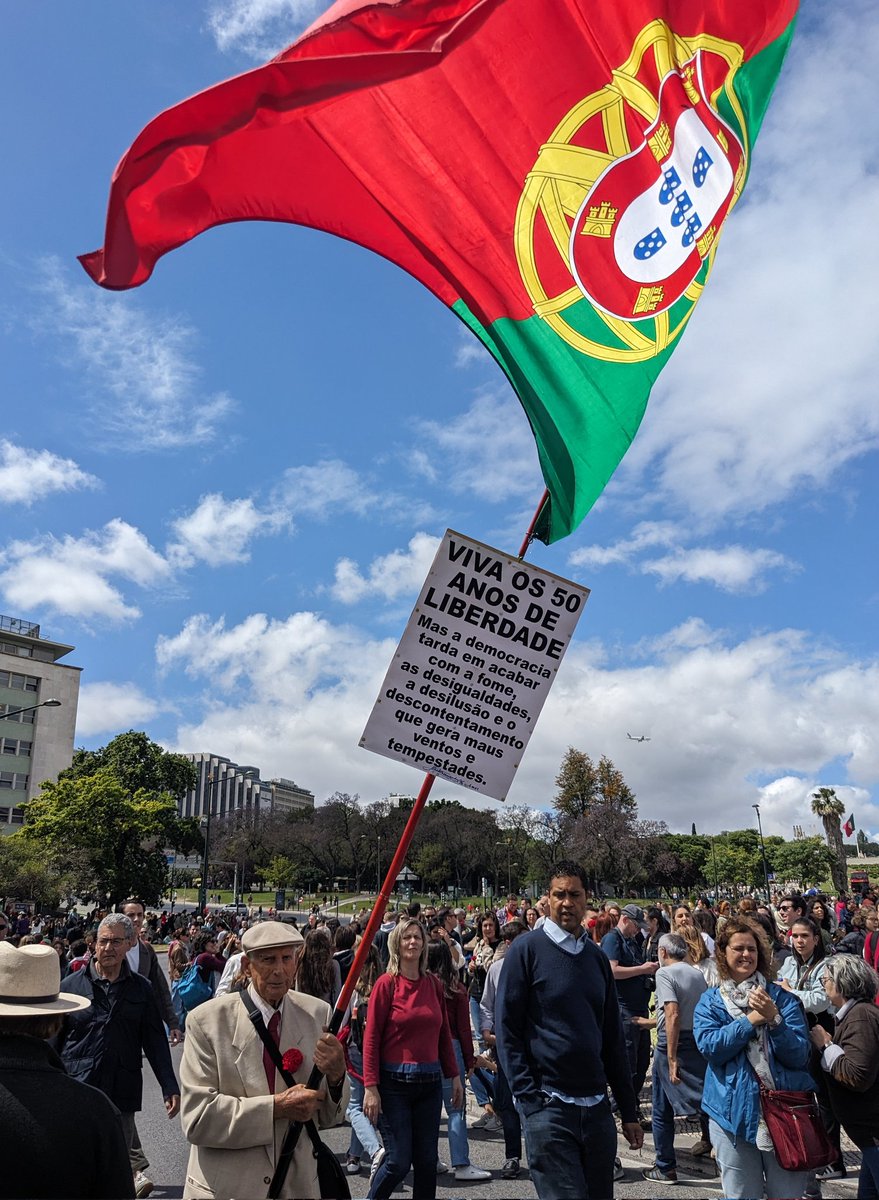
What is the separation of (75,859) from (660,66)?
173ft

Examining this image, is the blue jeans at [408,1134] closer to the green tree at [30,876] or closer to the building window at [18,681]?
the green tree at [30,876]

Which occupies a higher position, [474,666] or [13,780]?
[13,780]

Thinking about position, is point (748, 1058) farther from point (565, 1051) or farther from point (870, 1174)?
point (565, 1051)

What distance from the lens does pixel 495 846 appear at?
3533 inches

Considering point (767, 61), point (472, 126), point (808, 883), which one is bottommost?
point (808, 883)

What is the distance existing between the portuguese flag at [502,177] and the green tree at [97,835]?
5137cm

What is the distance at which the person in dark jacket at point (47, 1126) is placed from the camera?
2.39 meters

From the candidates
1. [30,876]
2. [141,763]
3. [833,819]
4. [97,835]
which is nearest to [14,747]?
[141,763]

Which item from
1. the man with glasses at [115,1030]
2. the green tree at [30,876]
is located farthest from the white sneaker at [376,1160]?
the green tree at [30,876]

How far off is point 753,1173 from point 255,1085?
2663 millimetres

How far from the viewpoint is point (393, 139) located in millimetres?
5238

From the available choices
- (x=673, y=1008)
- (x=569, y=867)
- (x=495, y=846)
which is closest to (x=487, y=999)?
(x=673, y=1008)

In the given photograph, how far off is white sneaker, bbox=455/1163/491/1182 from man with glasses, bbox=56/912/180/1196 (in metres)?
2.39

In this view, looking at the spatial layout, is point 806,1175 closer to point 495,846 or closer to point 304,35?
point 304,35
